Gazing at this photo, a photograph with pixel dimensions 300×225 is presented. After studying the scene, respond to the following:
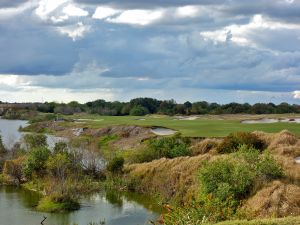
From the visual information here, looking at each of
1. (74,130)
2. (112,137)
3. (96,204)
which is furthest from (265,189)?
(74,130)

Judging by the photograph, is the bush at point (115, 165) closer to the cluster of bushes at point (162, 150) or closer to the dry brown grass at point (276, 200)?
the cluster of bushes at point (162, 150)

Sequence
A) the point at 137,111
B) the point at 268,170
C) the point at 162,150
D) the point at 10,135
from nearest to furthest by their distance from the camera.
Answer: the point at 268,170
the point at 162,150
the point at 10,135
the point at 137,111

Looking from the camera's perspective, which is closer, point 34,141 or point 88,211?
point 88,211

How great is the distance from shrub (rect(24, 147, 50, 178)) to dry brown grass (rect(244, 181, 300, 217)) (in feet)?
68.5

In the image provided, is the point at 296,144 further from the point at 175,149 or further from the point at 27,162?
the point at 27,162

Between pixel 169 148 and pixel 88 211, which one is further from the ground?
pixel 169 148

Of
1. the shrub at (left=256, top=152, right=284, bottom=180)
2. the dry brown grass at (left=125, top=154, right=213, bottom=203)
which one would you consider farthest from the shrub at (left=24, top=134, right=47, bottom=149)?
the shrub at (left=256, top=152, right=284, bottom=180)

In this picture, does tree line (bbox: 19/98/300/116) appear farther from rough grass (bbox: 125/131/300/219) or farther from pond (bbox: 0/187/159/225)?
pond (bbox: 0/187/159/225)

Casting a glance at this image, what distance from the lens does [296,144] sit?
4984 centimetres

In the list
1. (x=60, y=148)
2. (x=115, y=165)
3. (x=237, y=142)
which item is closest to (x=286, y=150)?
(x=237, y=142)

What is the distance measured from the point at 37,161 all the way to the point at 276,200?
2306cm

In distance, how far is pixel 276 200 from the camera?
31.3m

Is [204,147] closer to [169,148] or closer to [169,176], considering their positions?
[169,148]

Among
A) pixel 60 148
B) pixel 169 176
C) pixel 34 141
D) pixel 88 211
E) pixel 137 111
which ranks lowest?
pixel 88 211
